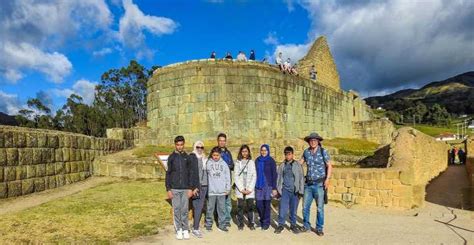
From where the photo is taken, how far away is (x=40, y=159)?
11.9m

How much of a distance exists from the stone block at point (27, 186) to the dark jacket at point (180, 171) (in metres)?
6.22

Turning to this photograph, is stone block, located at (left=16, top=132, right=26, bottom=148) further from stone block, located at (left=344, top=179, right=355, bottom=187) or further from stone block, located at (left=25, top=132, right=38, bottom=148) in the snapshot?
stone block, located at (left=344, top=179, right=355, bottom=187)

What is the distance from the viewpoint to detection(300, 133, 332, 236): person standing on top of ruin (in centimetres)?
700

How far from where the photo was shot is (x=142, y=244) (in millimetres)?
6266

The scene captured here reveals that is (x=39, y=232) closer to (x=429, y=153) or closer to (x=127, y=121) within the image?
(x=429, y=153)

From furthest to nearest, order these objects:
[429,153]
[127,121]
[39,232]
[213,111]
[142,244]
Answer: [127,121], [213,111], [429,153], [39,232], [142,244]

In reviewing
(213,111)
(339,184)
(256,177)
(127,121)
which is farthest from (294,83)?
(127,121)

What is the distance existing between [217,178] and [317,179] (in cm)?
178

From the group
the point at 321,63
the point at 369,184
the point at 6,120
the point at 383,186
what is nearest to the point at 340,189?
the point at 369,184

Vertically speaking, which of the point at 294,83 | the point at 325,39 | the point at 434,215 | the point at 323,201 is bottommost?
the point at 434,215

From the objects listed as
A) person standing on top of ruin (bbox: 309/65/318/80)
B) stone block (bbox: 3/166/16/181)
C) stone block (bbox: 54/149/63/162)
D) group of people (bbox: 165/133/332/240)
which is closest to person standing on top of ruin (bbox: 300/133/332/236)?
group of people (bbox: 165/133/332/240)

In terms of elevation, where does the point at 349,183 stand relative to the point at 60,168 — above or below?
below

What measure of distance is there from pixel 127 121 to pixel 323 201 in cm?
3372

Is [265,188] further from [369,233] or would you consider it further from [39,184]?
[39,184]
